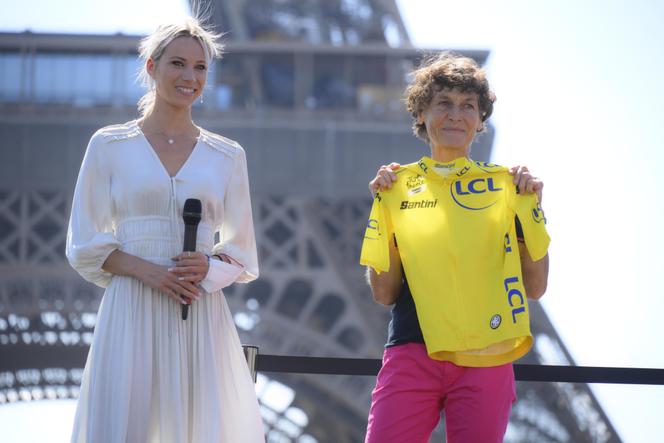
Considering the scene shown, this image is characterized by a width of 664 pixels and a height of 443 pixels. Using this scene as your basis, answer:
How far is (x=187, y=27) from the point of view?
316 centimetres

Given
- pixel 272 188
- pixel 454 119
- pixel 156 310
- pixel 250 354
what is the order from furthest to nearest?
1. pixel 272 188
2. pixel 250 354
3. pixel 454 119
4. pixel 156 310

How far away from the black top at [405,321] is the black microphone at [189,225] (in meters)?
0.55

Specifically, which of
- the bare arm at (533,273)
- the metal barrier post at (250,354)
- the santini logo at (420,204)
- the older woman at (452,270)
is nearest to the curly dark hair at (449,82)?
the older woman at (452,270)

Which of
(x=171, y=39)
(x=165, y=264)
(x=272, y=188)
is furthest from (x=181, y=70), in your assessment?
(x=272, y=188)

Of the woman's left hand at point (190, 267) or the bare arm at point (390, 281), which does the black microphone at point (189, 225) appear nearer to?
the woman's left hand at point (190, 267)

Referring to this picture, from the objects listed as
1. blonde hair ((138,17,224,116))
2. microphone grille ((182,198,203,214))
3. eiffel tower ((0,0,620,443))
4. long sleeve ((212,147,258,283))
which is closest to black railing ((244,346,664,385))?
long sleeve ((212,147,258,283))

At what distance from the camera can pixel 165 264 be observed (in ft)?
10.0

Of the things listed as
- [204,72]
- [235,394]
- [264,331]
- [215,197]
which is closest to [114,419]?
[235,394]

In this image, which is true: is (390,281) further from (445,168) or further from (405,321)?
(445,168)

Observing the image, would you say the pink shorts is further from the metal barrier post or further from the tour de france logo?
the metal barrier post

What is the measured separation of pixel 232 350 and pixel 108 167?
0.60 meters

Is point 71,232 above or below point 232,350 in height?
above

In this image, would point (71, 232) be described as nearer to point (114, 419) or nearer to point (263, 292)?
point (114, 419)

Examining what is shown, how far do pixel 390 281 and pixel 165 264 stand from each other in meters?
0.60
